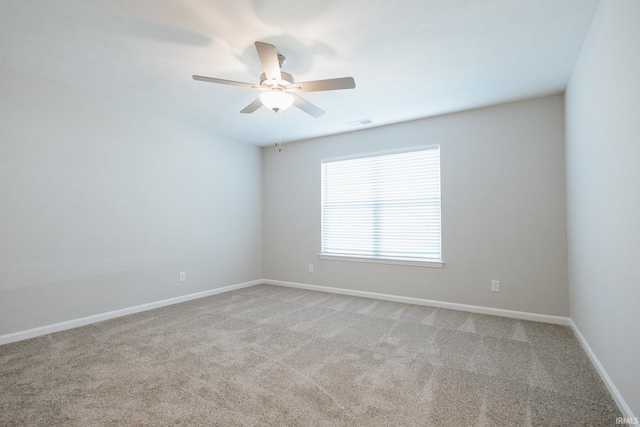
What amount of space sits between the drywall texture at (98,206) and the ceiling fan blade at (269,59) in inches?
95.6

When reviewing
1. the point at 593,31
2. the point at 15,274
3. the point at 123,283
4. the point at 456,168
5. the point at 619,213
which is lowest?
the point at 123,283

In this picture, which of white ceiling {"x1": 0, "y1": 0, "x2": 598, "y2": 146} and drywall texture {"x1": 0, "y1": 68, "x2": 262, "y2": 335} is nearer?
white ceiling {"x1": 0, "y1": 0, "x2": 598, "y2": 146}

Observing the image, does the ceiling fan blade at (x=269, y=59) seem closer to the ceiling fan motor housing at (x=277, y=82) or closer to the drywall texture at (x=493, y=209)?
the ceiling fan motor housing at (x=277, y=82)

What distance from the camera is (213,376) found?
2.15 metres

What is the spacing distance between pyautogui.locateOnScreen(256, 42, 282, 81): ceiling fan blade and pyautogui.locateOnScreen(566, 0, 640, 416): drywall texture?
75.9 inches

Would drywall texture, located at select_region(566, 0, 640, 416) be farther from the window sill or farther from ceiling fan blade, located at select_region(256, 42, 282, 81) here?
ceiling fan blade, located at select_region(256, 42, 282, 81)

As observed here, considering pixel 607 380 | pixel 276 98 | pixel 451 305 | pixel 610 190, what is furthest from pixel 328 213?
pixel 607 380

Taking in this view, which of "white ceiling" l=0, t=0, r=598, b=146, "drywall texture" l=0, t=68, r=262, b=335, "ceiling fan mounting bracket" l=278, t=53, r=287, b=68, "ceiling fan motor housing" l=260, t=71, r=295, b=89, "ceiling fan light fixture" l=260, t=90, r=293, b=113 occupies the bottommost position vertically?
"drywall texture" l=0, t=68, r=262, b=335

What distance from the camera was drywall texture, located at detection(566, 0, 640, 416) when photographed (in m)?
1.55

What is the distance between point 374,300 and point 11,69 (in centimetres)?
471

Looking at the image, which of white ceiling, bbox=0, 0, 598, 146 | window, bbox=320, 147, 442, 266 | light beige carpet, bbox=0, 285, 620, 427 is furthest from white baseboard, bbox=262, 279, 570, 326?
white ceiling, bbox=0, 0, 598, 146

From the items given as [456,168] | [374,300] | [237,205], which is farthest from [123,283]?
[456,168]

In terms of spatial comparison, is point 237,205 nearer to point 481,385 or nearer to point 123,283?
point 123,283

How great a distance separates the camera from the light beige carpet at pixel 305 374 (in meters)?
1.71
